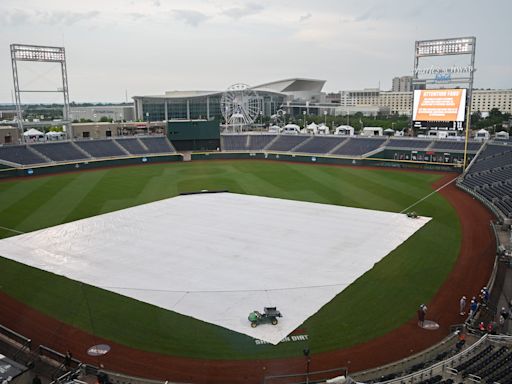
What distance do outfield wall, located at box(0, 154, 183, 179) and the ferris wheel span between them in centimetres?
1713

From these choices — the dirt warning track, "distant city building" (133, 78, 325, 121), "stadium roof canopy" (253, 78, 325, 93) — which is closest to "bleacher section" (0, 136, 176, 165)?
the dirt warning track

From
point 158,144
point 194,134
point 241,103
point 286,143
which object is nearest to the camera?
point 158,144

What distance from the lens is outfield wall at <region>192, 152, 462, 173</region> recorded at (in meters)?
64.0

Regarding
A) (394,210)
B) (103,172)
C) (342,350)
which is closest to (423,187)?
(394,210)

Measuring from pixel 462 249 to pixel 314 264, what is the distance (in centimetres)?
1095

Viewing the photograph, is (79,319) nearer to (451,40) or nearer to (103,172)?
(103,172)

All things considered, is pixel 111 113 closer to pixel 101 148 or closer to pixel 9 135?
pixel 9 135

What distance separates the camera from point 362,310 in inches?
826

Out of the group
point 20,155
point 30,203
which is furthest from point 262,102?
point 30,203

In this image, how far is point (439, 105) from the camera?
62.2 metres

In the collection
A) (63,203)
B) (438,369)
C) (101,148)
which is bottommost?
(63,203)

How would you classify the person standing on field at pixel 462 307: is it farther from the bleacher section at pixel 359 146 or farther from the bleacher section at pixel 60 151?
the bleacher section at pixel 60 151

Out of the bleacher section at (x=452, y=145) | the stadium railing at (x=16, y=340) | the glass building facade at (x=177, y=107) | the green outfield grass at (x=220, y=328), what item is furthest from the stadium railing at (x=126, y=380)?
the glass building facade at (x=177, y=107)

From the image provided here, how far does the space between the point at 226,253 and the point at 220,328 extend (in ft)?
31.2
